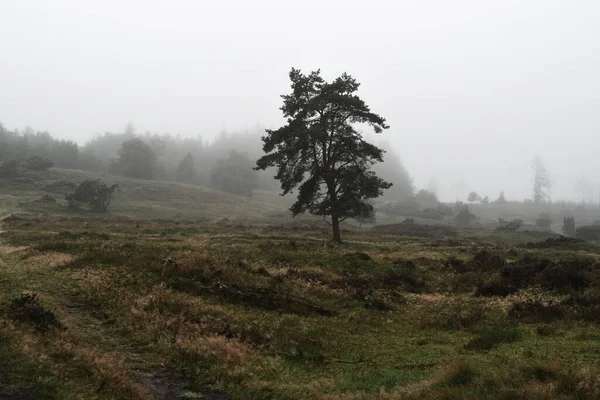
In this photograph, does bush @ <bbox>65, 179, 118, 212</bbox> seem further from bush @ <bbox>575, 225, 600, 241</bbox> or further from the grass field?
bush @ <bbox>575, 225, 600, 241</bbox>

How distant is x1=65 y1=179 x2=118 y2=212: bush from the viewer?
5959 centimetres

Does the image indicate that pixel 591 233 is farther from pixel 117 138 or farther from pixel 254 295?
pixel 117 138

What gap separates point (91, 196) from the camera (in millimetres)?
60469

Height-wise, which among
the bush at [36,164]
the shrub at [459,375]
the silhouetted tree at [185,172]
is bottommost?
the shrub at [459,375]

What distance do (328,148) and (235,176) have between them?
9715 cm

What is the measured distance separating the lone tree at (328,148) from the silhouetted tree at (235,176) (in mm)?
90732

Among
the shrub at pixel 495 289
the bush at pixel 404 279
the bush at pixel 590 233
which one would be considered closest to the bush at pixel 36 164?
the bush at pixel 404 279

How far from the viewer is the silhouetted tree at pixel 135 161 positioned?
4537 inches

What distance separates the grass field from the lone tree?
1086 centimetres

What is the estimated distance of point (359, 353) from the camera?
11594mm

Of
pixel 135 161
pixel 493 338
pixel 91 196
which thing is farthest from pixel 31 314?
pixel 135 161

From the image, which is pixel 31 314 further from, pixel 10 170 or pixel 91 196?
pixel 10 170

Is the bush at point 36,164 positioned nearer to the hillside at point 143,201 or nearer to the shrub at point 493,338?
the hillside at point 143,201

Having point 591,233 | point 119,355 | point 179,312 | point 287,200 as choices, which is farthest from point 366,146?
point 287,200
